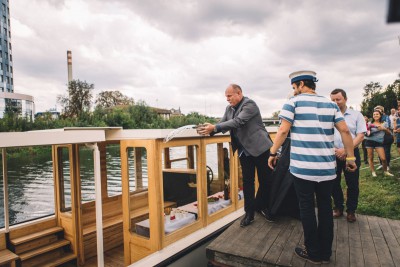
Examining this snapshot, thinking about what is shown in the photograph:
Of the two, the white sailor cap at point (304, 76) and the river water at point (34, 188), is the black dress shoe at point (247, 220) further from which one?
the river water at point (34, 188)

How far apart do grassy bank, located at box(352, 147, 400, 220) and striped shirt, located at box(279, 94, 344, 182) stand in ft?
10.9

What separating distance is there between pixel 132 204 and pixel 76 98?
51430mm

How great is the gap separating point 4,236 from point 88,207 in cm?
109

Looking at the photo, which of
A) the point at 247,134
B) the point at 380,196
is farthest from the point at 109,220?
the point at 380,196

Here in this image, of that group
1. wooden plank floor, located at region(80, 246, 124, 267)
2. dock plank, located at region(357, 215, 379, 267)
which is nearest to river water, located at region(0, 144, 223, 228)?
wooden plank floor, located at region(80, 246, 124, 267)

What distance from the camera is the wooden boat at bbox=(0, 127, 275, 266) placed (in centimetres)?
305

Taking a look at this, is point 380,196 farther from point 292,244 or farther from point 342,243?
point 292,244

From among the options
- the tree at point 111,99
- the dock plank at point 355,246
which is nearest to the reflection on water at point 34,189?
the dock plank at point 355,246

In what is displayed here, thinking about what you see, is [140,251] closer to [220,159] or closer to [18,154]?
[220,159]

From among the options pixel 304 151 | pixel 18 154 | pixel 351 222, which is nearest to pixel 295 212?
pixel 351 222

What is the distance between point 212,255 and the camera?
2850 millimetres

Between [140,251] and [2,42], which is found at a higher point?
[2,42]

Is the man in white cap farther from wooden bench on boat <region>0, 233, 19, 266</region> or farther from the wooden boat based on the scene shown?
wooden bench on boat <region>0, 233, 19, 266</region>

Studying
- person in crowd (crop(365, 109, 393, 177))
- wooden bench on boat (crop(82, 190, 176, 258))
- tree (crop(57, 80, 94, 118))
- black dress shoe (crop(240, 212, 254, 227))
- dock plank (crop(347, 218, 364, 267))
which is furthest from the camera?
tree (crop(57, 80, 94, 118))
